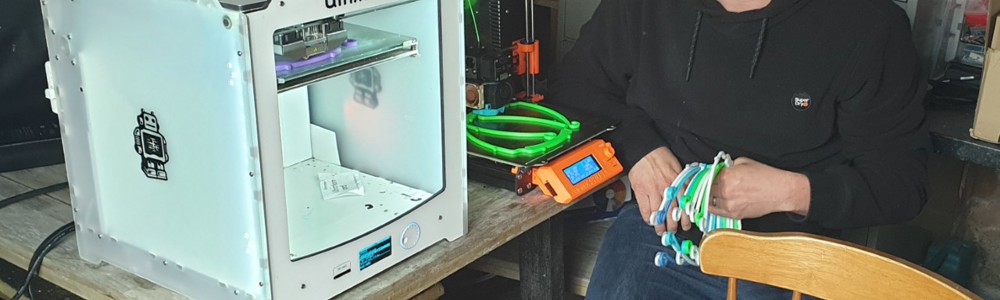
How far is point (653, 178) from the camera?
68.3 inches

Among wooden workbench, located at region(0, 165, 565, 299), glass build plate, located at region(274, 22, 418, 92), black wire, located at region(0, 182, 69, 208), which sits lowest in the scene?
wooden workbench, located at region(0, 165, 565, 299)

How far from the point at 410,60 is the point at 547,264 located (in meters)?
0.55

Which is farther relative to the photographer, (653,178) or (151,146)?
(653,178)

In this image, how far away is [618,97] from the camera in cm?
189

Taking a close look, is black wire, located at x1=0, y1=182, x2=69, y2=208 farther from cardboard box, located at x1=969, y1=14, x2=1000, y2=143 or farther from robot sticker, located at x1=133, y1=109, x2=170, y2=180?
cardboard box, located at x1=969, y1=14, x2=1000, y2=143

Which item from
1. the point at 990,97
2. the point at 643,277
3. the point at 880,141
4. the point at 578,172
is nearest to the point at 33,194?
the point at 578,172

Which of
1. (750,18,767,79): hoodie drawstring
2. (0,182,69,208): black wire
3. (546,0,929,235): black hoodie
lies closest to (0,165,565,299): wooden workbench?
(0,182,69,208): black wire

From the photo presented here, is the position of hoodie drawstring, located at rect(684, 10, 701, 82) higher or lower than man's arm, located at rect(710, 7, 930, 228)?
higher

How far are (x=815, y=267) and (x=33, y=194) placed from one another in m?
1.15

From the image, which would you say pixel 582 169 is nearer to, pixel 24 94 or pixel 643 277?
pixel 643 277

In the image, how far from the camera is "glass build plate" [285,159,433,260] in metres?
1.34

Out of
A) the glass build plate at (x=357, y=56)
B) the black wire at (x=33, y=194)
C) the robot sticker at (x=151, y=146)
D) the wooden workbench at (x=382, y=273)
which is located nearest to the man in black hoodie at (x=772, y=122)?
the wooden workbench at (x=382, y=273)

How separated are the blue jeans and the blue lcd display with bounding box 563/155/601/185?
151mm

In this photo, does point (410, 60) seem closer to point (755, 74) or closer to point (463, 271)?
point (755, 74)
